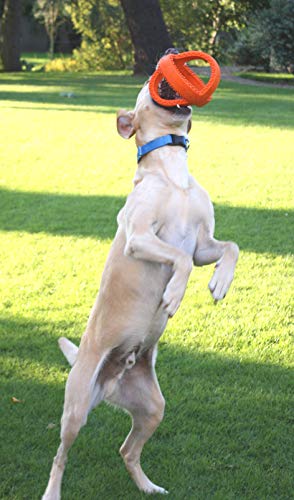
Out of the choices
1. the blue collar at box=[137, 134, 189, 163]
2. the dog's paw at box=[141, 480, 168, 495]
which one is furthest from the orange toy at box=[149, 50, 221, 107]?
the dog's paw at box=[141, 480, 168, 495]

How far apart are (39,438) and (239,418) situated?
114 centimetres

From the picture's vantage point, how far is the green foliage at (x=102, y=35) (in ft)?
101

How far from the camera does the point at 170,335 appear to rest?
575cm

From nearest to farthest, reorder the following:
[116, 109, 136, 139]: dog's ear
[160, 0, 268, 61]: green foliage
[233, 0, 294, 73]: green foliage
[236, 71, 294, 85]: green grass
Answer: [116, 109, 136, 139]: dog's ear → [236, 71, 294, 85]: green grass → [233, 0, 294, 73]: green foliage → [160, 0, 268, 61]: green foliage

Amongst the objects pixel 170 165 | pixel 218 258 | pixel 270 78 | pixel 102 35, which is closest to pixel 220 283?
pixel 218 258

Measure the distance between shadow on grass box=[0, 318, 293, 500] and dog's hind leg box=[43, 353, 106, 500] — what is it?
10.5 inches

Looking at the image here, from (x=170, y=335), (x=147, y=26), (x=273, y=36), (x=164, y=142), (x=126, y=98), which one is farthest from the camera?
(x=273, y=36)

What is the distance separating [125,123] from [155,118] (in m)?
0.20

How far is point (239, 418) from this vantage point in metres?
4.61

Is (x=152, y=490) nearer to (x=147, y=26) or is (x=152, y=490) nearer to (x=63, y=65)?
(x=147, y=26)

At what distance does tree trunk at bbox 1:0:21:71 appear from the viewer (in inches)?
1188

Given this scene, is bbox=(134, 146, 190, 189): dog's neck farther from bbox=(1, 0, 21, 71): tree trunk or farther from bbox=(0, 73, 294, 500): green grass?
bbox=(1, 0, 21, 71): tree trunk

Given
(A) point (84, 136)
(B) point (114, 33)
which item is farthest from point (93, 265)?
(B) point (114, 33)

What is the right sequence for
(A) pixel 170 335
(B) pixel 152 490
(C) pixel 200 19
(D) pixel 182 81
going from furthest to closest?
(C) pixel 200 19 < (A) pixel 170 335 < (B) pixel 152 490 < (D) pixel 182 81
